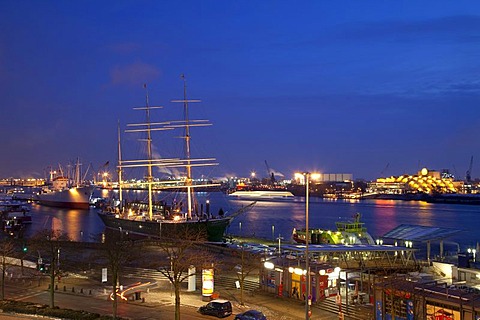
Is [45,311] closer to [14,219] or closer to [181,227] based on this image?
[181,227]

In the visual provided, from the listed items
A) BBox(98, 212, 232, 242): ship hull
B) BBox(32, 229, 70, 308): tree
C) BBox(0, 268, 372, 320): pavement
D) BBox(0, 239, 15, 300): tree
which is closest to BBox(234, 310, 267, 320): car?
BBox(0, 268, 372, 320): pavement

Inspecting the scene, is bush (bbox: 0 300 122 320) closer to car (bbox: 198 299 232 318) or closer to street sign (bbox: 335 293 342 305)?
car (bbox: 198 299 232 318)

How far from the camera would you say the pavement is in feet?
47.8

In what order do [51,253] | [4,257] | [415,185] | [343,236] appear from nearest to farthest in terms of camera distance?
[51,253]
[4,257]
[343,236]
[415,185]

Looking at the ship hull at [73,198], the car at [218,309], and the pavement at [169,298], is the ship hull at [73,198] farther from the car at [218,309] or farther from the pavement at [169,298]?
the car at [218,309]

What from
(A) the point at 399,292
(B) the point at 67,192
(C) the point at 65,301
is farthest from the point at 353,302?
(B) the point at 67,192

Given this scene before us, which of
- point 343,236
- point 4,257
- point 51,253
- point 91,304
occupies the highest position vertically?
point 51,253

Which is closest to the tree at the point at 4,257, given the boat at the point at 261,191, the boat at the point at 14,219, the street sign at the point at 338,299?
the street sign at the point at 338,299

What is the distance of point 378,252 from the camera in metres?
22.1

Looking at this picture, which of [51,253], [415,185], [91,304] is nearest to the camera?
[91,304]

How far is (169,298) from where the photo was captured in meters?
16.5

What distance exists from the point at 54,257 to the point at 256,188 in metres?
165

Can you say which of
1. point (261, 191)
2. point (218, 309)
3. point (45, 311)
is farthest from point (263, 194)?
point (218, 309)

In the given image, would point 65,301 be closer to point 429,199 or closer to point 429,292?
point 429,292
